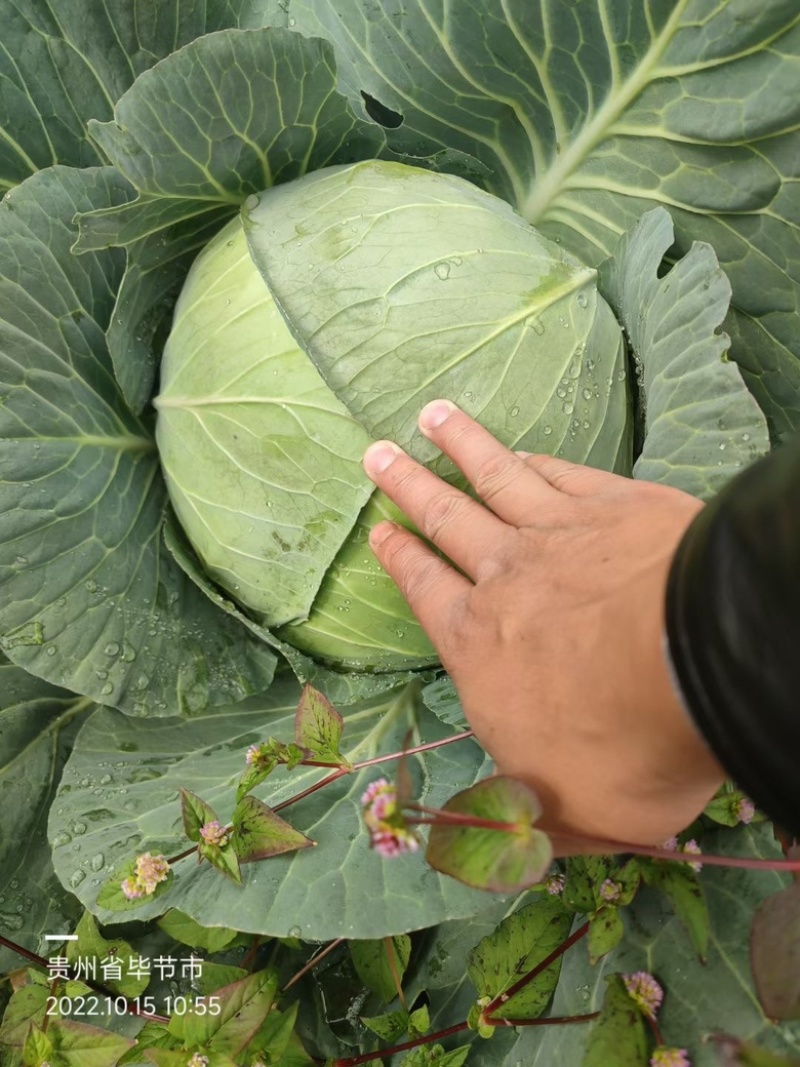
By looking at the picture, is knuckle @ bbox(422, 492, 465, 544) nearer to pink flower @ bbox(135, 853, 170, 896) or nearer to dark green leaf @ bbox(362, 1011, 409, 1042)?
pink flower @ bbox(135, 853, 170, 896)

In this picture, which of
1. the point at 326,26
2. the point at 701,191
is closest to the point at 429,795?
the point at 701,191

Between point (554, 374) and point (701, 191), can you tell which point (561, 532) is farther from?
point (701, 191)

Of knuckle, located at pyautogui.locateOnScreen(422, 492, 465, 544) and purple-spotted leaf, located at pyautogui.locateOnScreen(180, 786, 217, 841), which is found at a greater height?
knuckle, located at pyautogui.locateOnScreen(422, 492, 465, 544)

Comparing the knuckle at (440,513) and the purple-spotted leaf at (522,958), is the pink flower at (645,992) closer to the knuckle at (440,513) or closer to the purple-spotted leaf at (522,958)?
the purple-spotted leaf at (522,958)

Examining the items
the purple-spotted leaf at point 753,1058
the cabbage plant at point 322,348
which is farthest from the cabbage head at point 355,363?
the purple-spotted leaf at point 753,1058

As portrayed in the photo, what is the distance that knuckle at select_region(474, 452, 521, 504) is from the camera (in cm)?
113

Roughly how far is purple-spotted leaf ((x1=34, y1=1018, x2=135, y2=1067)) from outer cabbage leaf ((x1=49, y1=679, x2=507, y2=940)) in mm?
192

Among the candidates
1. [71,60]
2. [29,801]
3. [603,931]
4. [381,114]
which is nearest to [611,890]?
[603,931]

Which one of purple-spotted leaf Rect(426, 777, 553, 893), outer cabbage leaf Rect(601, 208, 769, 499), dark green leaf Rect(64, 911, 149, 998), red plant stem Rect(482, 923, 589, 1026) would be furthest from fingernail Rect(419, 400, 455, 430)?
dark green leaf Rect(64, 911, 149, 998)

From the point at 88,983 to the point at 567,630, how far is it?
1147 mm

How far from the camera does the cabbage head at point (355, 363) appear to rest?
1244 mm

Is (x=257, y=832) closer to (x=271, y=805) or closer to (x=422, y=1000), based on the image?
(x=271, y=805)

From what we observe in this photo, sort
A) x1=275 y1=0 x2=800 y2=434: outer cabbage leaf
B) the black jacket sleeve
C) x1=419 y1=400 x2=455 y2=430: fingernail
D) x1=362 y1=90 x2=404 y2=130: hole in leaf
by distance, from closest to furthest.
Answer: the black jacket sleeve, x1=419 y1=400 x2=455 y2=430: fingernail, x1=275 y1=0 x2=800 y2=434: outer cabbage leaf, x1=362 y1=90 x2=404 y2=130: hole in leaf

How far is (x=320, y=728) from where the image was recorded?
3.76 ft
